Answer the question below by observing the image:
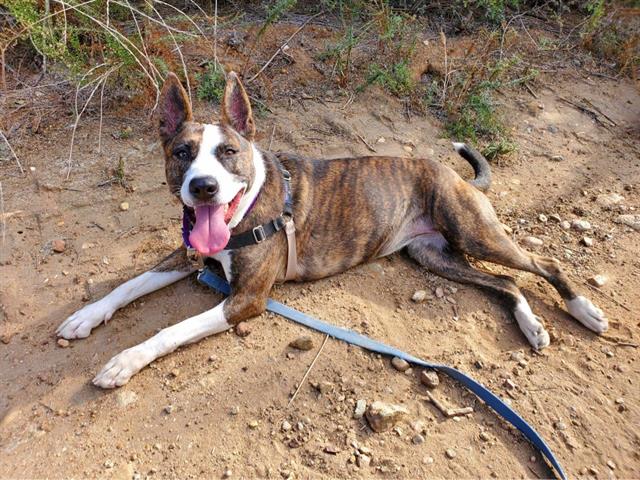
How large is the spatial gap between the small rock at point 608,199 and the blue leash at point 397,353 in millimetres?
2711

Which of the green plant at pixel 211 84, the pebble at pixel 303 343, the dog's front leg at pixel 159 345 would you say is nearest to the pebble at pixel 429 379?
the pebble at pixel 303 343

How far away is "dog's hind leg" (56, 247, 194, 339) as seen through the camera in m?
3.09

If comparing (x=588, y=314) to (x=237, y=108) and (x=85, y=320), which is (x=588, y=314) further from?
(x=85, y=320)

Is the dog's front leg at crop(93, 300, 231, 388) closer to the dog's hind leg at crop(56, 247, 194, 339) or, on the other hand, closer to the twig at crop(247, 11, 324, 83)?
the dog's hind leg at crop(56, 247, 194, 339)

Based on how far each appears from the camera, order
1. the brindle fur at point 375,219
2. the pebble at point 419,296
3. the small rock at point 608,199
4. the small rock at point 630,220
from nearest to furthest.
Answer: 1. the brindle fur at point 375,219
2. the pebble at point 419,296
3. the small rock at point 630,220
4. the small rock at point 608,199

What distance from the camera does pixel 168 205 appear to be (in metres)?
4.17

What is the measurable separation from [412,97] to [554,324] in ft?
10.3

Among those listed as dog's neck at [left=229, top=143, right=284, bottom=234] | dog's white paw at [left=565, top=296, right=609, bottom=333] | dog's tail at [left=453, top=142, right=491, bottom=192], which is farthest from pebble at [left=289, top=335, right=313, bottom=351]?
dog's tail at [left=453, top=142, right=491, bottom=192]

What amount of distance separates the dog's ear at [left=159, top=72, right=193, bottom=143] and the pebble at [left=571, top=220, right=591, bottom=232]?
3403mm

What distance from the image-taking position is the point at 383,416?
2.67 meters

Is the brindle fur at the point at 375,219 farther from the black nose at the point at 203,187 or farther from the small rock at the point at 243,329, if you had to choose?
the black nose at the point at 203,187

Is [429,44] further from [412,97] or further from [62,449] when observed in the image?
[62,449]

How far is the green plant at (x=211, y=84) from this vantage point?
4.92 metres

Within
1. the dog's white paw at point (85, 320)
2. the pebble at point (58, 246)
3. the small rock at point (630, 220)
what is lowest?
the dog's white paw at point (85, 320)
